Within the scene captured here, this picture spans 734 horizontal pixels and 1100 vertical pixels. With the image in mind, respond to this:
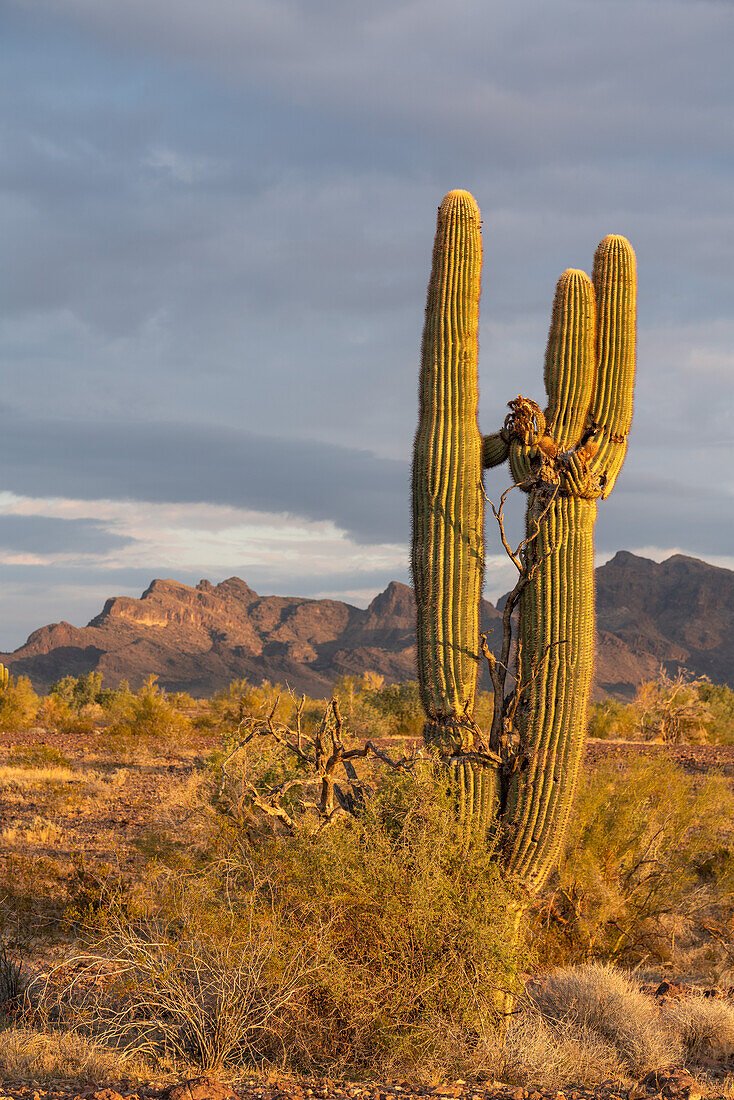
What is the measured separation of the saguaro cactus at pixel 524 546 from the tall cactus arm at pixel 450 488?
0.01m

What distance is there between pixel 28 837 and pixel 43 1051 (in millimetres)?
8139

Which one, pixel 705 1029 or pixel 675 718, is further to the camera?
pixel 675 718

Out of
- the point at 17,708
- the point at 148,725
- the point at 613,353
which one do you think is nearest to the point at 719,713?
the point at 148,725

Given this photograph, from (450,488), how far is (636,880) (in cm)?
538

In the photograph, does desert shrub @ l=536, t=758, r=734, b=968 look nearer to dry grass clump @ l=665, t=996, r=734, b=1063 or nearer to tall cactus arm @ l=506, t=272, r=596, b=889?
tall cactus arm @ l=506, t=272, r=596, b=889

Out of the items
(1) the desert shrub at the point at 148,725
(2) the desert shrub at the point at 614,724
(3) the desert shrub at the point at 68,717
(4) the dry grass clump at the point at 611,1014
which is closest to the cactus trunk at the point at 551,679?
(4) the dry grass clump at the point at 611,1014

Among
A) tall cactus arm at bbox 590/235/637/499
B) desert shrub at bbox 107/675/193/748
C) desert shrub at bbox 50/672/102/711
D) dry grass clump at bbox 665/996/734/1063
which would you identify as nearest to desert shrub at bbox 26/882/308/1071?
dry grass clump at bbox 665/996/734/1063

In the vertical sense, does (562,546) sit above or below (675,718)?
above

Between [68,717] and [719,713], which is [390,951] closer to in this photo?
[68,717]

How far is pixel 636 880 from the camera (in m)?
10.5

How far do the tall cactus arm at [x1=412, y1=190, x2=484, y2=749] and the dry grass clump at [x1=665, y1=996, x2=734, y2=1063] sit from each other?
9.48ft

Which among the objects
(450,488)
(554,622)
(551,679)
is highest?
(450,488)

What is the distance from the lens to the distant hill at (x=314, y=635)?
78500mm

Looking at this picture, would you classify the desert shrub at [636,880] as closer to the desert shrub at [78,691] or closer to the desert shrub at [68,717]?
the desert shrub at [68,717]
